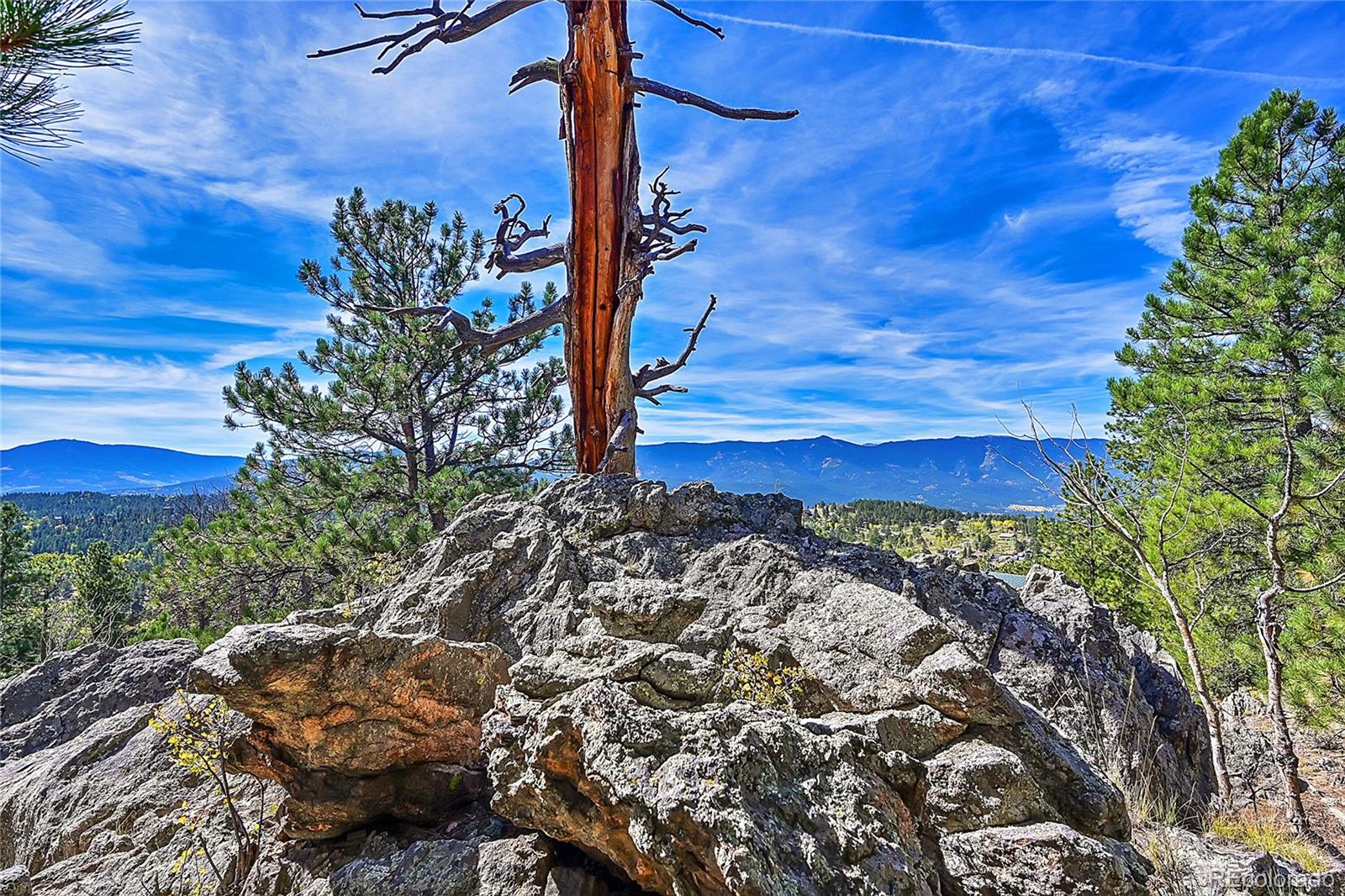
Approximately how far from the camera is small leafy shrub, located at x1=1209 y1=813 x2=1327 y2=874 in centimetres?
383

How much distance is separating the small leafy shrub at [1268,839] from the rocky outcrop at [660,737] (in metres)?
0.45

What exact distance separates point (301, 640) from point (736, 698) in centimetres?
219

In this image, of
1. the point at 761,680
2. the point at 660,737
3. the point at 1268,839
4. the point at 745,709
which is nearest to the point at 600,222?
A: the point at 761,680

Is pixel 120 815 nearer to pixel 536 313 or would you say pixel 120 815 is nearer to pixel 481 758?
pixel 481 758

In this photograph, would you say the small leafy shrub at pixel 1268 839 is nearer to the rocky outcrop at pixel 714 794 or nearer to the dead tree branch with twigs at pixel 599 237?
the rocky outcrop at pixel 714 794

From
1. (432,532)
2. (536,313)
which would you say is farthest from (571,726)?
(432,532)

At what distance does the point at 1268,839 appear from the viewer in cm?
416

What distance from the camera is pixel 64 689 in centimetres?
599

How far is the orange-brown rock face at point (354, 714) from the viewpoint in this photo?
302cm

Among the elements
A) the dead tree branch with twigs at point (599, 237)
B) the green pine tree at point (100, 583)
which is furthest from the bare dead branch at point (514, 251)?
the green pine tree at point (100, 583)

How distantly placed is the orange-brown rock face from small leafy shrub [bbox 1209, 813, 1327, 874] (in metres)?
4.49

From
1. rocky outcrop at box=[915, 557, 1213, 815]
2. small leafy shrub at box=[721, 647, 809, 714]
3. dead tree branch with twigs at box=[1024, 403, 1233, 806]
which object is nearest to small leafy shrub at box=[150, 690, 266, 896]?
small leafy shrub at box=[721, 647, 809, 714]

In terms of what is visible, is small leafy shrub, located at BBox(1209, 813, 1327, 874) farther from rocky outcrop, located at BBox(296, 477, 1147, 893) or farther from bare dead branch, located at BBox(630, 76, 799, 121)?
bare dead branch, located at BBox(630, 76, 799, 121)

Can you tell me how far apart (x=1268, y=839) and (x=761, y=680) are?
3.92m
